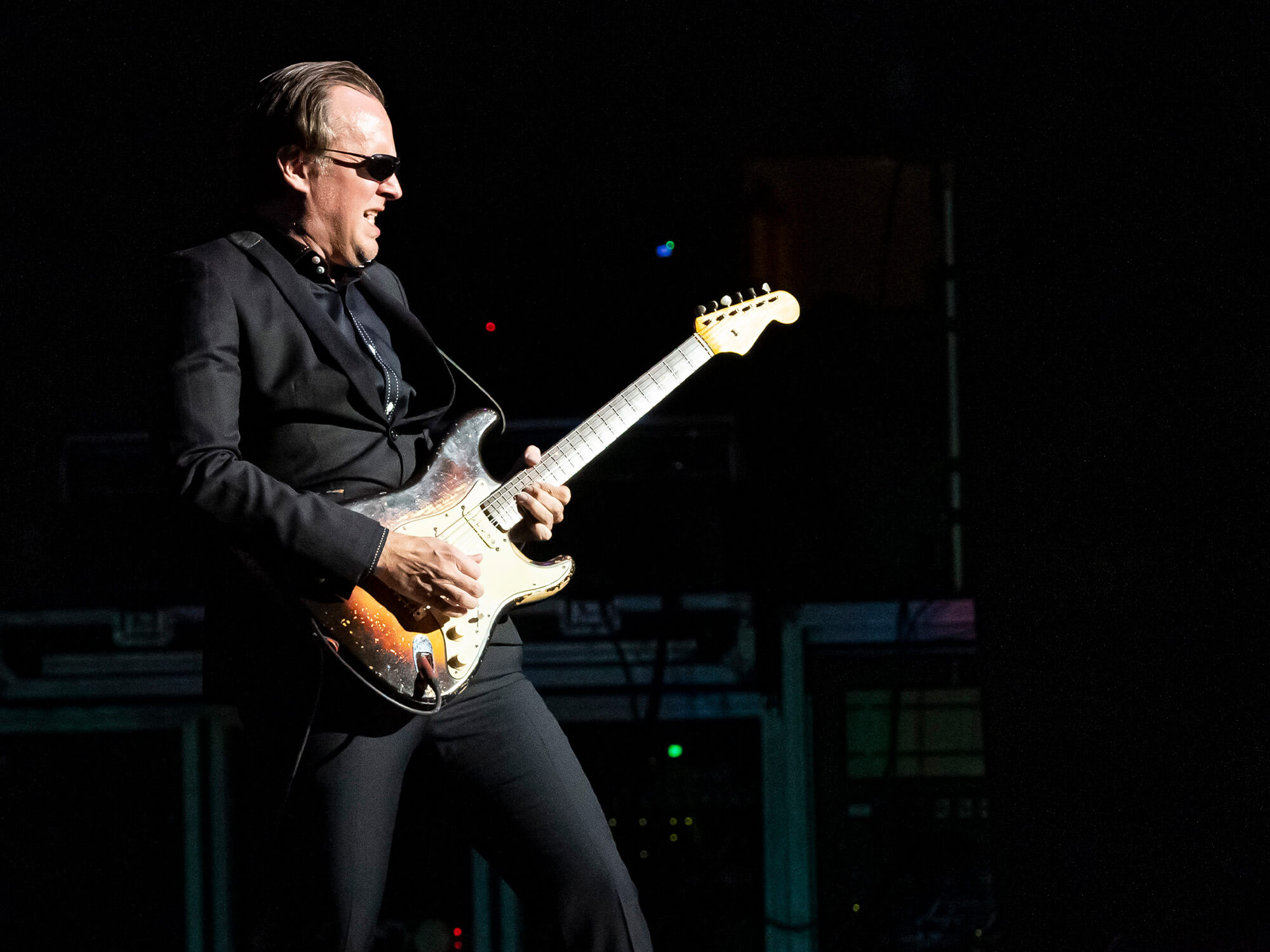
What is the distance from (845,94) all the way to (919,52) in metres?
0.28

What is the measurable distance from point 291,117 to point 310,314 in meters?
0.31

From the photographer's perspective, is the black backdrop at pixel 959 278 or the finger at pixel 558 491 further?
the black backdrop at pixel 959 278

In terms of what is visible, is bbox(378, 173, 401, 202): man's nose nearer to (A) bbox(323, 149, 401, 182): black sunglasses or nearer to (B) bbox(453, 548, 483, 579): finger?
(A) bbox(323, 149, 401, 182): black sunglasses

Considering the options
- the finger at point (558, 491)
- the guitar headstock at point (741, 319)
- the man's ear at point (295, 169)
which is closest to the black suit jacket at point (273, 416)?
the man's ear at point (295, 169)

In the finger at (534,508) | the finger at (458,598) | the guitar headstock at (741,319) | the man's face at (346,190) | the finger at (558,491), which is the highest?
the man's face at (346,190)

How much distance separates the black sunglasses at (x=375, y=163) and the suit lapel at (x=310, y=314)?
0.17m

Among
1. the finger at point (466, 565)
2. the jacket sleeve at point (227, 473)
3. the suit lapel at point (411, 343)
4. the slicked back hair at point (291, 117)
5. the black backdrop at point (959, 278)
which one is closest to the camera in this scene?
the jacket sleeve at point (227, 473)

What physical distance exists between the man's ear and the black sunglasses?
0.13 ft

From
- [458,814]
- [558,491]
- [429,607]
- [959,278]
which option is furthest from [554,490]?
[959,278]

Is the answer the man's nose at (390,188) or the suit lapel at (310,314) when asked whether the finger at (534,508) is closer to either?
the suit lapel at (310,314)

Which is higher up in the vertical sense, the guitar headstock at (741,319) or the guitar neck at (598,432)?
the guitar headstock at (741,319)

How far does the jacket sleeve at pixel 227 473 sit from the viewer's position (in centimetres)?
147

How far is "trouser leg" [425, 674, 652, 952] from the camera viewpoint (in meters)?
→ 1.55

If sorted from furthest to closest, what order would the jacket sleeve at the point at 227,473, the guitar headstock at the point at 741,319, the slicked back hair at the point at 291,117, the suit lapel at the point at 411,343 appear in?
1. the guitar headstock at the point at 741,319
2. the suit lapel at the point at 411,343
3. the slicked back hair at the point at 291,117
4. the jacket sleeve at the point at 227,473
